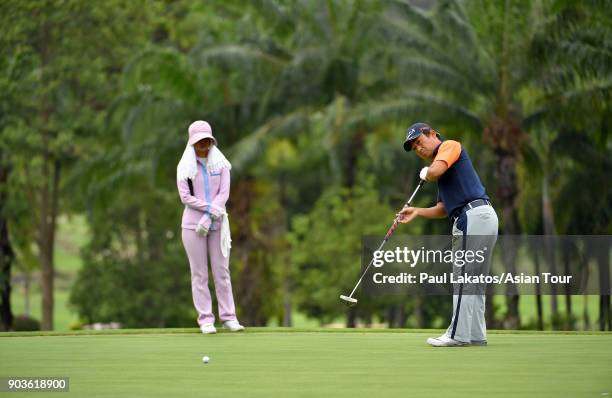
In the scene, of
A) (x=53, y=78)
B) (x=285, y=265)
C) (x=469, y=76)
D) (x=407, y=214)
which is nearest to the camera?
(x=407, y=214)

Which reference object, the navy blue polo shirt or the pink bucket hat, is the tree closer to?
the pink bucket hat

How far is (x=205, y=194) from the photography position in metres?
12.8

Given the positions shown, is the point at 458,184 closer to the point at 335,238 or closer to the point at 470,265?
the point at 470,265

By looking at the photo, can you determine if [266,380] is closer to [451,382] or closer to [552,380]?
[451,382]

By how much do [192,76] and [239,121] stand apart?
1.94 m

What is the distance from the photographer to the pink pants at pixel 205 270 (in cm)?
1297

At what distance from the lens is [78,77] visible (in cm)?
3459

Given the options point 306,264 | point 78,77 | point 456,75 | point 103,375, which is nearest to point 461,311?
point 103,375

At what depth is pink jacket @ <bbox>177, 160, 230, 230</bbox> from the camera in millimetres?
12719

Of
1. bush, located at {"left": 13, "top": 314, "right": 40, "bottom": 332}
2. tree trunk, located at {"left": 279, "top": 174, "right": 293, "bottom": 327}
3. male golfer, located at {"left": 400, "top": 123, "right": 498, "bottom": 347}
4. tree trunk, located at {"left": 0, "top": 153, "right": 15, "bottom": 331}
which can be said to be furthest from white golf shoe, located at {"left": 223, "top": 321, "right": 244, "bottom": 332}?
tree trunk, located at {"left": 279, "top": 174, "right": 293, "bottom": 327}

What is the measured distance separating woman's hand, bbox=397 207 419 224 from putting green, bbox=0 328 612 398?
43.7 inches

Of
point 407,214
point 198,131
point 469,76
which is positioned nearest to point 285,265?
point 469,76

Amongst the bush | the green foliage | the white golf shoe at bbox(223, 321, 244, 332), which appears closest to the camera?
the white golf shoe at bbox(223, 321, 244, 332)

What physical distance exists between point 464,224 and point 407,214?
0.67m
